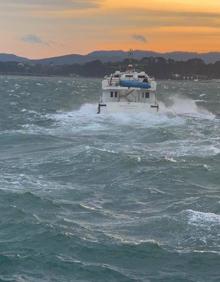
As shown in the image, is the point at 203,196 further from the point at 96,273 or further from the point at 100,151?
the point at 100,151

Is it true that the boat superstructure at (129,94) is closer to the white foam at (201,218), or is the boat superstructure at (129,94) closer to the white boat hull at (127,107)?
the white boat hull at (127,107)

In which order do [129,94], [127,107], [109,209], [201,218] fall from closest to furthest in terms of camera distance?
[201,218]
[109,209]
[127,107]
[129,94]

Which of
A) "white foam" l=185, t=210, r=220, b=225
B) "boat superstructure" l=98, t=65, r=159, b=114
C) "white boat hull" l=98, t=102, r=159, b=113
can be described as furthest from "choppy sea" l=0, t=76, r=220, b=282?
"boat superstructure" l=98, t=65, r=159, b=114

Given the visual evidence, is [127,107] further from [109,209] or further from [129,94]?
[109,209]

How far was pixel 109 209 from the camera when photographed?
19703 millimetres

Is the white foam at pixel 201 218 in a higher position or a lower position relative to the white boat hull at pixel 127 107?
higher

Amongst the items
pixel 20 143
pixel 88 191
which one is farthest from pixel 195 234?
pixel 20 143

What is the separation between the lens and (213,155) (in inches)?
1193

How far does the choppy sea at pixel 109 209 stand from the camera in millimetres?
14508

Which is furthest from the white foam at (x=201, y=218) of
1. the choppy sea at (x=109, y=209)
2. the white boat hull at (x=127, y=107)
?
the white boat hull at (x=127, y=107)

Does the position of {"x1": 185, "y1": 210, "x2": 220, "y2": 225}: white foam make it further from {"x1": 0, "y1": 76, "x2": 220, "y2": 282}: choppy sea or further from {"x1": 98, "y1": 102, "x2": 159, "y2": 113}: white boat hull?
{"x1": 98, "y1": 102, "x2": 159, "y2": 113}: white boat hull

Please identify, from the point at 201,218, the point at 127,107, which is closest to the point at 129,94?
the point at 127,107

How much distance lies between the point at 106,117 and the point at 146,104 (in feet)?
14.0

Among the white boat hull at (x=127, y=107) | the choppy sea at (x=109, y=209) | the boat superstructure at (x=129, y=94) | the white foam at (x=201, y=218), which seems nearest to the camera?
the choppy sea at (x=109, y=209)
